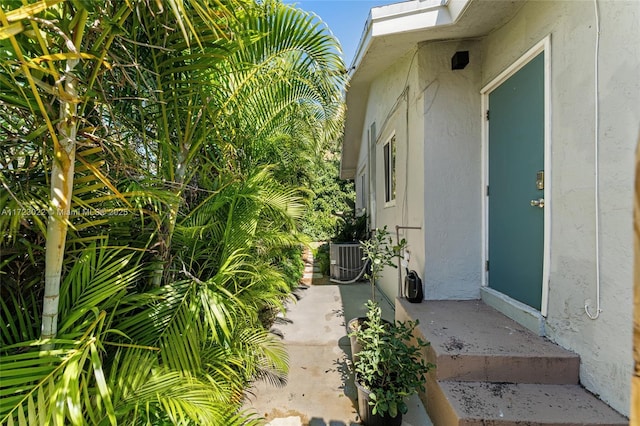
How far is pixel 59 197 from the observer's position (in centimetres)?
124

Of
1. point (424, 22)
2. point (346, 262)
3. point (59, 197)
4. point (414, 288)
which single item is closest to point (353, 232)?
point (346, 262)

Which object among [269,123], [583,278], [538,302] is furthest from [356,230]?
[583,278]

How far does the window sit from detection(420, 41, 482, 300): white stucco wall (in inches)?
59.0

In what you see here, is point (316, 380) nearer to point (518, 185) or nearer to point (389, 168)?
point (518, 185)

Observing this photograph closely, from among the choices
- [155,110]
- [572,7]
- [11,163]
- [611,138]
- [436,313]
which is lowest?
[436,313]

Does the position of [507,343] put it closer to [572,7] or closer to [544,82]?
[544,82]

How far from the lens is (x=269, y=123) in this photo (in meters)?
3.46

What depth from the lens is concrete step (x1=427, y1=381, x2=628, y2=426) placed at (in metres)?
1.69

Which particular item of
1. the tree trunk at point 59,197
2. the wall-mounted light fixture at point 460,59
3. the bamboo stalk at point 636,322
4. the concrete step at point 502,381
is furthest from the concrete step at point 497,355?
the wall-mounted light fixture at point 460,59

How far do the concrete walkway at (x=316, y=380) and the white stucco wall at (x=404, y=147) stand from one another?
1340 millimetres

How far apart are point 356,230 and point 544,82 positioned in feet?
18.6

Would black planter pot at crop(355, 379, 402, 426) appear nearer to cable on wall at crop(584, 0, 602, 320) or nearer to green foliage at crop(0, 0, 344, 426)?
green foliage at crop(0, 0, 344, 426)

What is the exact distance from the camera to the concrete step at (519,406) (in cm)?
169

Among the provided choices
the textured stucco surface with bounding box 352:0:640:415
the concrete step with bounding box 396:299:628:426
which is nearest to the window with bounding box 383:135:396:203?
the textured stucco surface with bounding box 352:0:640:415
